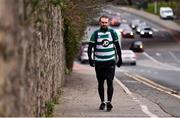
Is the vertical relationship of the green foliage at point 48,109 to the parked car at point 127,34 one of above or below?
above

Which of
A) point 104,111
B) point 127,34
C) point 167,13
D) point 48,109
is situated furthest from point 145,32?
point 48,109

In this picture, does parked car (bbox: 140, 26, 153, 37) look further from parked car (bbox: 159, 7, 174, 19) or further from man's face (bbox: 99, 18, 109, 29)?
man's face (bbox: 99, 18, 109, 29)

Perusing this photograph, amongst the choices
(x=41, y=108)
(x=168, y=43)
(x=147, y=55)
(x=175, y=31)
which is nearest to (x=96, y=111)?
(x=41, y=108)

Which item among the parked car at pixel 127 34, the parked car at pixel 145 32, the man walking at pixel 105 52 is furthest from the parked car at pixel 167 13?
the man walking at pixel 105 52

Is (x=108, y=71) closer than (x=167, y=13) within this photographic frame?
Yes

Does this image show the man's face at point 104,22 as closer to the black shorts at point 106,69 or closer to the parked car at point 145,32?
the black shorts at point 106,69

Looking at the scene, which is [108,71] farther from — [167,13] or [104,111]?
[167,13]

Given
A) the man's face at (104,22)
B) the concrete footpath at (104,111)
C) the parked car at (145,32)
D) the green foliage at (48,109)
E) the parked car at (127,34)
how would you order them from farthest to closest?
1. the parked car at (145,32)
2. the parked car at (127,34)
3. the man's face at (104,22)
4. the concrete footpath at (104,111)
5. the green foliage at (48,109)

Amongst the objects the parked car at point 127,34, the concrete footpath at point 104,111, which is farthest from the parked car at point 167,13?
the concrete footpath at point 104,111

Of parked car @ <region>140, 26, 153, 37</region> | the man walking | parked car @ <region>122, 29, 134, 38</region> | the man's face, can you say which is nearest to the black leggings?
the man walking

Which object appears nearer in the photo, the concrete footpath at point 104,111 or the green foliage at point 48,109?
the green foliage at point 48,109

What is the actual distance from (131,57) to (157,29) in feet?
149

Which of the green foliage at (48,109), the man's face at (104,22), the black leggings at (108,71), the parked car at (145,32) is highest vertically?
the man's face at (104,22)

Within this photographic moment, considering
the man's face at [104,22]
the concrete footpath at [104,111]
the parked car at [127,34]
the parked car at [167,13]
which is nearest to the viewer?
the concrete footpath at [104,111]
